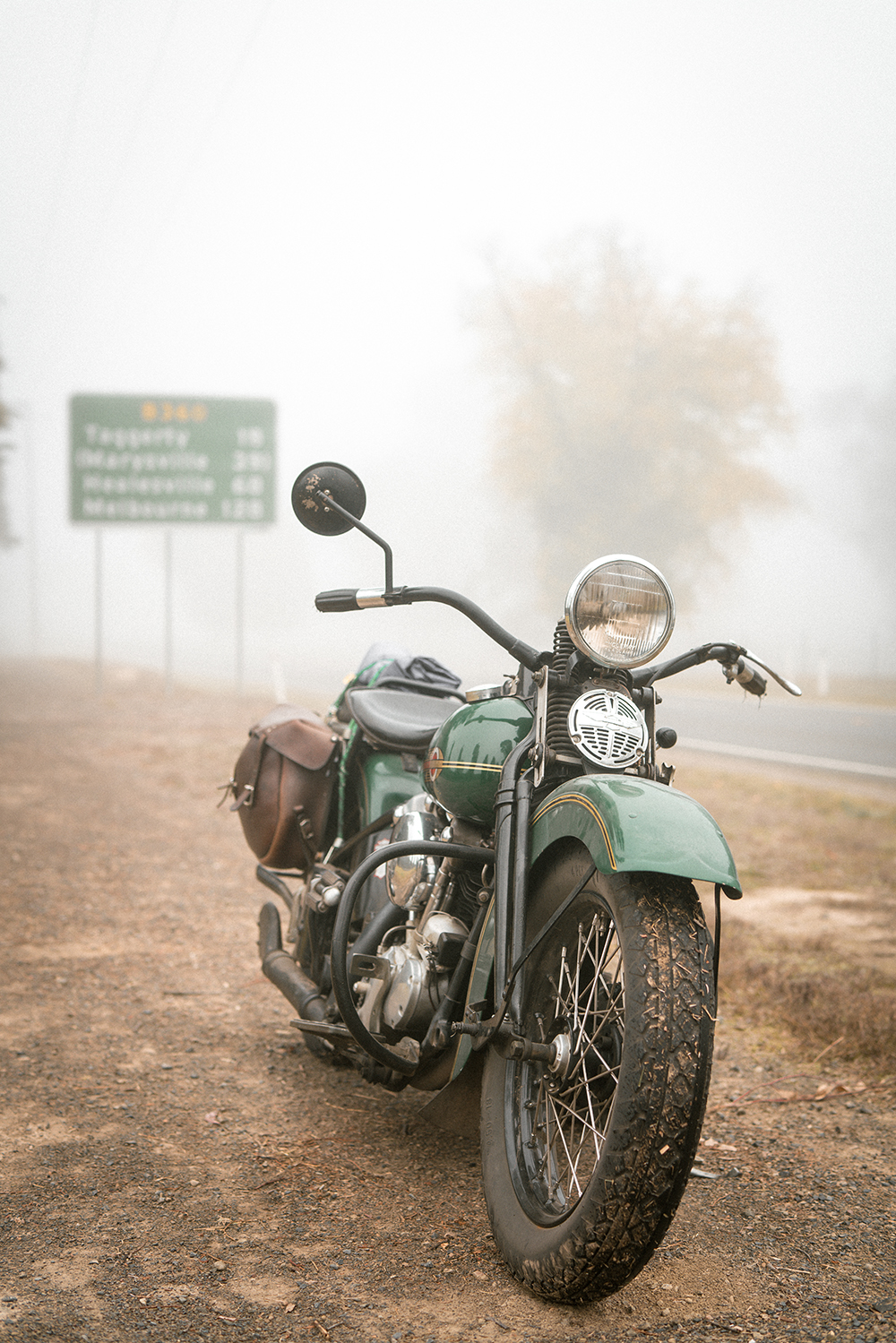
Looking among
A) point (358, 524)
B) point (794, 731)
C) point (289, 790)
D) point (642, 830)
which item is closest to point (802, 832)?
point (289, 790)

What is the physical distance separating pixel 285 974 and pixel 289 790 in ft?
1.99

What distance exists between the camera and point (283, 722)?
4070mm

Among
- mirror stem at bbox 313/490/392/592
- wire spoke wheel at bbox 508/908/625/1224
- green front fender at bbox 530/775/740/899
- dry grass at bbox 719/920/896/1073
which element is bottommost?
dry grass at bbox 719/920/896/1073

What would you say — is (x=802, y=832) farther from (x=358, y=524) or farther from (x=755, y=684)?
(x=358, y=524)

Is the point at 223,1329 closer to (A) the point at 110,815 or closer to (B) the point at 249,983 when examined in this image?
(B) the point at 249,983

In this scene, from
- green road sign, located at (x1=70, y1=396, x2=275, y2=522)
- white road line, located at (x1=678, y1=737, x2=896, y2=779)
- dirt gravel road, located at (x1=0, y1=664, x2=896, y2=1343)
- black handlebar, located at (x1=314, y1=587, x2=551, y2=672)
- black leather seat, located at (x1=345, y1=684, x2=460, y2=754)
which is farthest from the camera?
green road sign, located at (x1=70, y1=396, x2=275, y2=522)

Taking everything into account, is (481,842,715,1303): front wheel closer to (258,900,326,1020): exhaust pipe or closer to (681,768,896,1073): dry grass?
(258,900,326,1020): exhaust pipe

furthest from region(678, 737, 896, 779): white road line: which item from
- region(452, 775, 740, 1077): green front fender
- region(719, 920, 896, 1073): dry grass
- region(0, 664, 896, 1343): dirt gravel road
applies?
region(452, 775, 740, 1077): green front fender

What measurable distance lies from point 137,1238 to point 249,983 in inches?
83.9

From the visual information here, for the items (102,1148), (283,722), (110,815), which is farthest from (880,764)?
(102,1148)

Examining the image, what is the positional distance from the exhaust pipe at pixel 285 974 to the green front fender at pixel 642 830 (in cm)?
132

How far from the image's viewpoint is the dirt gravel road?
2283 mm

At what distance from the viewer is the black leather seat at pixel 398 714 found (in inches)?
140

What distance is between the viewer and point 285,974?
3.67 metres
